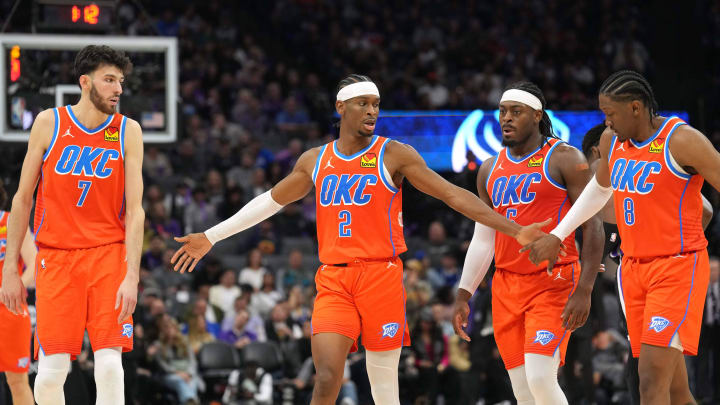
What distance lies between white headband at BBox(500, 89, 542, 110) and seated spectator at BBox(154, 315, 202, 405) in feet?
21.4

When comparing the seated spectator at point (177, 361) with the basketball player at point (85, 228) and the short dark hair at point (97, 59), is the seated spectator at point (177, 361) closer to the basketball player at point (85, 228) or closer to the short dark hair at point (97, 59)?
the basketball player at point (85, 228)

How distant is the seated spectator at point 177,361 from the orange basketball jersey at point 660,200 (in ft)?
23.4

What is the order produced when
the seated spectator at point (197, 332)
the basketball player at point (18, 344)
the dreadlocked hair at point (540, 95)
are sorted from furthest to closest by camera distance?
the seated spectator at point (197, 332) → the basketball player at point (18, 344) → the dreadlocked hair at point (540, 95)

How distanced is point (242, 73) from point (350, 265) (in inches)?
513

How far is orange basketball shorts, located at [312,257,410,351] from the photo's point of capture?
6.69 metres

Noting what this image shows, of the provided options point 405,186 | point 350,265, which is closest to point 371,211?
point 350,265

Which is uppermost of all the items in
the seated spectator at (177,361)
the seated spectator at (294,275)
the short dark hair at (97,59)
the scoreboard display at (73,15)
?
the scoreboard display at (73,15)

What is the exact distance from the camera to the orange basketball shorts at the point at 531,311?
671 cm

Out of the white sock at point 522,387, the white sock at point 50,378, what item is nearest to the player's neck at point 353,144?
the white sock at point 522,387

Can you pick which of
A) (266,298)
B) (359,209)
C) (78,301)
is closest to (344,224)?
(359,209)

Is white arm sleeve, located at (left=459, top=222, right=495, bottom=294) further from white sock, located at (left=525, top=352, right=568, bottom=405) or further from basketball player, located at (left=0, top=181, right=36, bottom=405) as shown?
basketball player, located at (left=0, top=181, right=36, bottom=405)

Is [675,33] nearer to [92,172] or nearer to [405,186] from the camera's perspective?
[405,186]

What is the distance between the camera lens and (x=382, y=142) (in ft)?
22.6

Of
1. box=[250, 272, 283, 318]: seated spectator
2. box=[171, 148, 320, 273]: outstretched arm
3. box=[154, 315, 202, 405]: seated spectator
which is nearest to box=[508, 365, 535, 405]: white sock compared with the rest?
box=[171, 148, 320, 273]: outstretched arm
